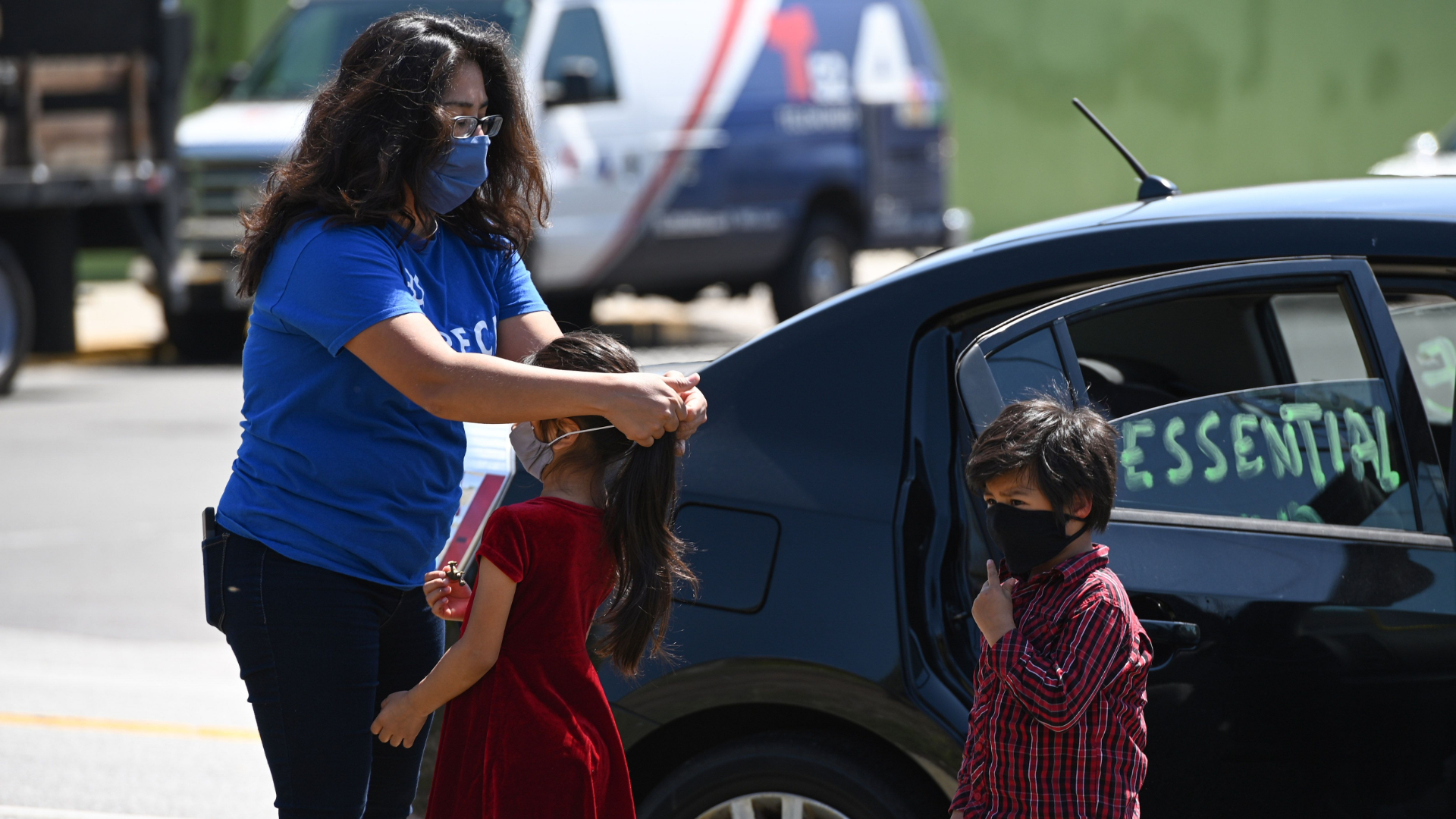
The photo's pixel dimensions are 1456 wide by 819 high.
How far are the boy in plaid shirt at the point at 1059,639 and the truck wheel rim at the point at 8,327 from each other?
1039 centimetres

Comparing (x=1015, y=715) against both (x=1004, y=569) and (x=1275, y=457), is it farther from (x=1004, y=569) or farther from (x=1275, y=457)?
(x=1275, y=457)

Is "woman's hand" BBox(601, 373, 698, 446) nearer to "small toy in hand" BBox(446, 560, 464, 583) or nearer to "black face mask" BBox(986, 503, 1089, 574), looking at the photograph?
"small toy in hand" BBox(446, 560, 464, 583)

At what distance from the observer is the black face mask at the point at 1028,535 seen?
92.1 inches

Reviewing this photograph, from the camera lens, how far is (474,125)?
243 centimetres

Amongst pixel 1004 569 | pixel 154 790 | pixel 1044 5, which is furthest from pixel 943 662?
pixel 1044 5

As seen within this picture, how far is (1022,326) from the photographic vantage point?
108 inches

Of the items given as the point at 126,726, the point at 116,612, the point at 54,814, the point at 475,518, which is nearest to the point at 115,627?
the point at 116,612

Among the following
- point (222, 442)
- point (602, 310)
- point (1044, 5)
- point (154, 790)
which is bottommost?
point (154, 790)

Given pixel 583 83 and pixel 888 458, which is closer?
pixel 888 458

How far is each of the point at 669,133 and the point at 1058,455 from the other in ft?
34.9

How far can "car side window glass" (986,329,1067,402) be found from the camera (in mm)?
2723

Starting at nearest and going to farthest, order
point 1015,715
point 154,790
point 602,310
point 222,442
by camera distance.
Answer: point 1015,715 → point 154,790 → point 222,442 → point 602,310

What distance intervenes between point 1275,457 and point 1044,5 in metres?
21.8

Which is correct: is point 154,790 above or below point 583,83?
below
